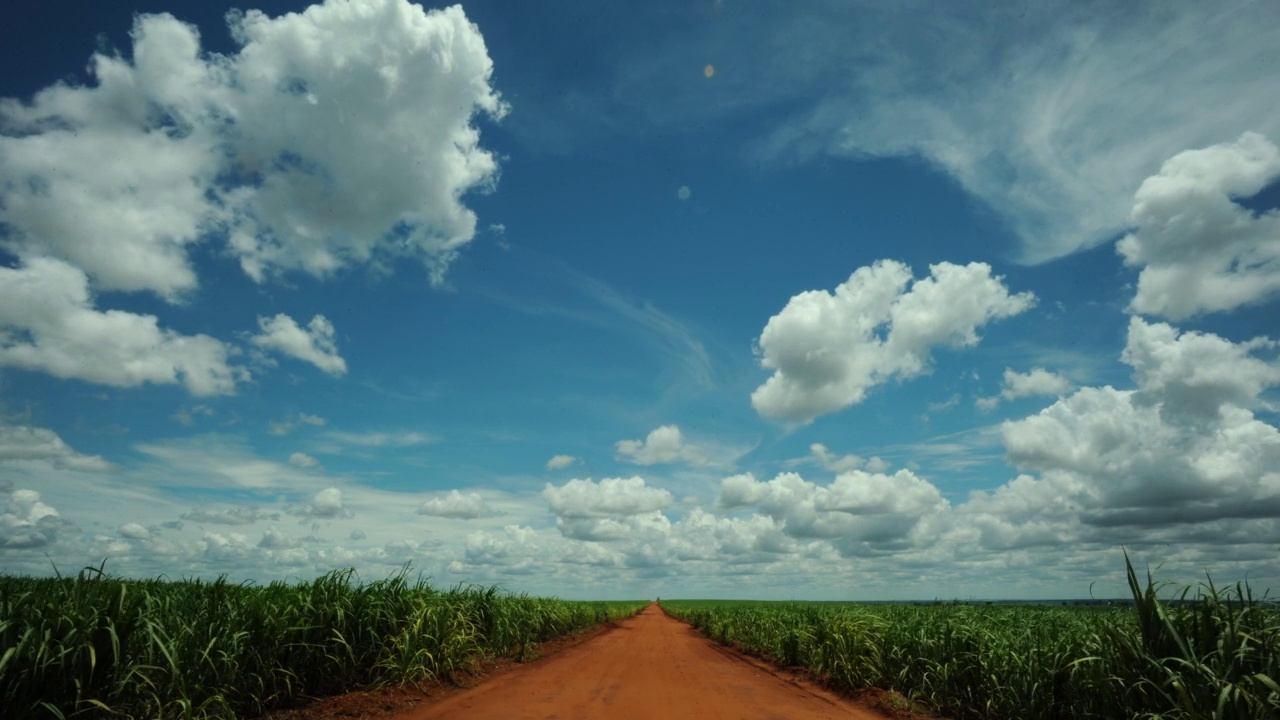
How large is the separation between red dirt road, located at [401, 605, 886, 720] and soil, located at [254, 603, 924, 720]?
0.02 meters

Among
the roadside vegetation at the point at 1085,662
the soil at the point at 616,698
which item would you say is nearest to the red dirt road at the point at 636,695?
the soil at the point at 616,698

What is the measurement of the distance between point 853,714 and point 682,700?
3099 mm

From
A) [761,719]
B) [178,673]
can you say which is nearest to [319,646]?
[178,673]

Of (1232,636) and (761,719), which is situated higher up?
(1232,636)

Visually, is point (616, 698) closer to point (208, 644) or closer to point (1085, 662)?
point (208, 644)

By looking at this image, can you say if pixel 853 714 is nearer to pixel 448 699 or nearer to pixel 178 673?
pixel 448 699

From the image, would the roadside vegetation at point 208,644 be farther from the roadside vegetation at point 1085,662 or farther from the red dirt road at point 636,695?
the roadside vegetation at point 1085,662

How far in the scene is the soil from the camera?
32.9ft

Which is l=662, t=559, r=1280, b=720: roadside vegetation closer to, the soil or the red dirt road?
the soil

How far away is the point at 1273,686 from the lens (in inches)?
220

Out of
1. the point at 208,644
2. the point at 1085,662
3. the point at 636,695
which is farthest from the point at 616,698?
the point at 1085,662

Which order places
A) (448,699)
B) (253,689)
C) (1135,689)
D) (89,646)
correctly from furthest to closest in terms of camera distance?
(448,699) < (253,689) < (1135,689) < (89,646)

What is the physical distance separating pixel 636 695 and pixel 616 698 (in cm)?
59

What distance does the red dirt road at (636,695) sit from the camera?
1044cm
